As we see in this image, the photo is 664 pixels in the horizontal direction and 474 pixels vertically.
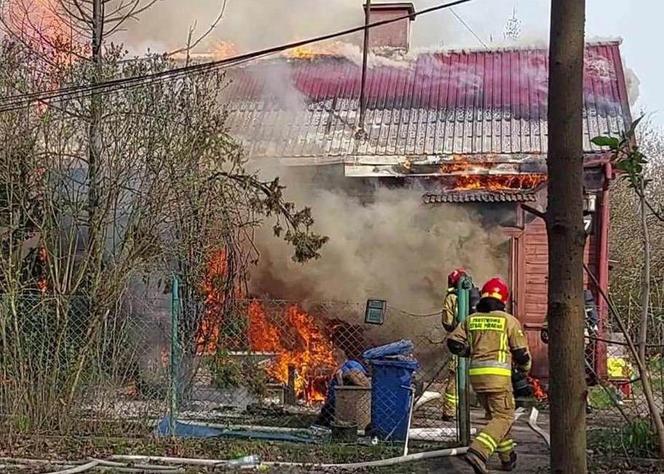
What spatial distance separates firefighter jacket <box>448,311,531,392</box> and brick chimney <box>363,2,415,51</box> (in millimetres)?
11684

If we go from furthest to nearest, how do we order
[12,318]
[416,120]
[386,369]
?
[416,120]
[386,369]
[12,318]

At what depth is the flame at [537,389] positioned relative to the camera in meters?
11.3

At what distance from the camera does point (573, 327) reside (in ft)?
7.50

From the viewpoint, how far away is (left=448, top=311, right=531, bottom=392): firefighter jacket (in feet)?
21.4

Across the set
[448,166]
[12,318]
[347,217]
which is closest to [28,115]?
[12,318]

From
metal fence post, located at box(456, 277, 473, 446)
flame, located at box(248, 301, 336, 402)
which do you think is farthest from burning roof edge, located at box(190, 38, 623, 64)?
metal fence post, located at box(456, 277, 473, 446)

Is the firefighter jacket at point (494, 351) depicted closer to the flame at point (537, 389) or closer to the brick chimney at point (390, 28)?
the flame at point (537, 389)

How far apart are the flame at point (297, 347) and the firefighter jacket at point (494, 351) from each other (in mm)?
4214

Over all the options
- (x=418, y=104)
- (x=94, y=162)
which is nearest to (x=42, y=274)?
(x=94, y=162)

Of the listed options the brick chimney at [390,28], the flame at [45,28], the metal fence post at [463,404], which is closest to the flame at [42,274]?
the flame at [45,28]

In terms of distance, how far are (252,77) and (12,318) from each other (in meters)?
10.0

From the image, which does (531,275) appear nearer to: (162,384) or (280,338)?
(280,338)

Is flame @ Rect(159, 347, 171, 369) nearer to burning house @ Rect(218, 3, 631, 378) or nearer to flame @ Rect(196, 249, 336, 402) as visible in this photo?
flame @ Rect(196, 249, 336, 402)

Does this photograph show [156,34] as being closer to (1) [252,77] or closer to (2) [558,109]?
(1) [252,77]
